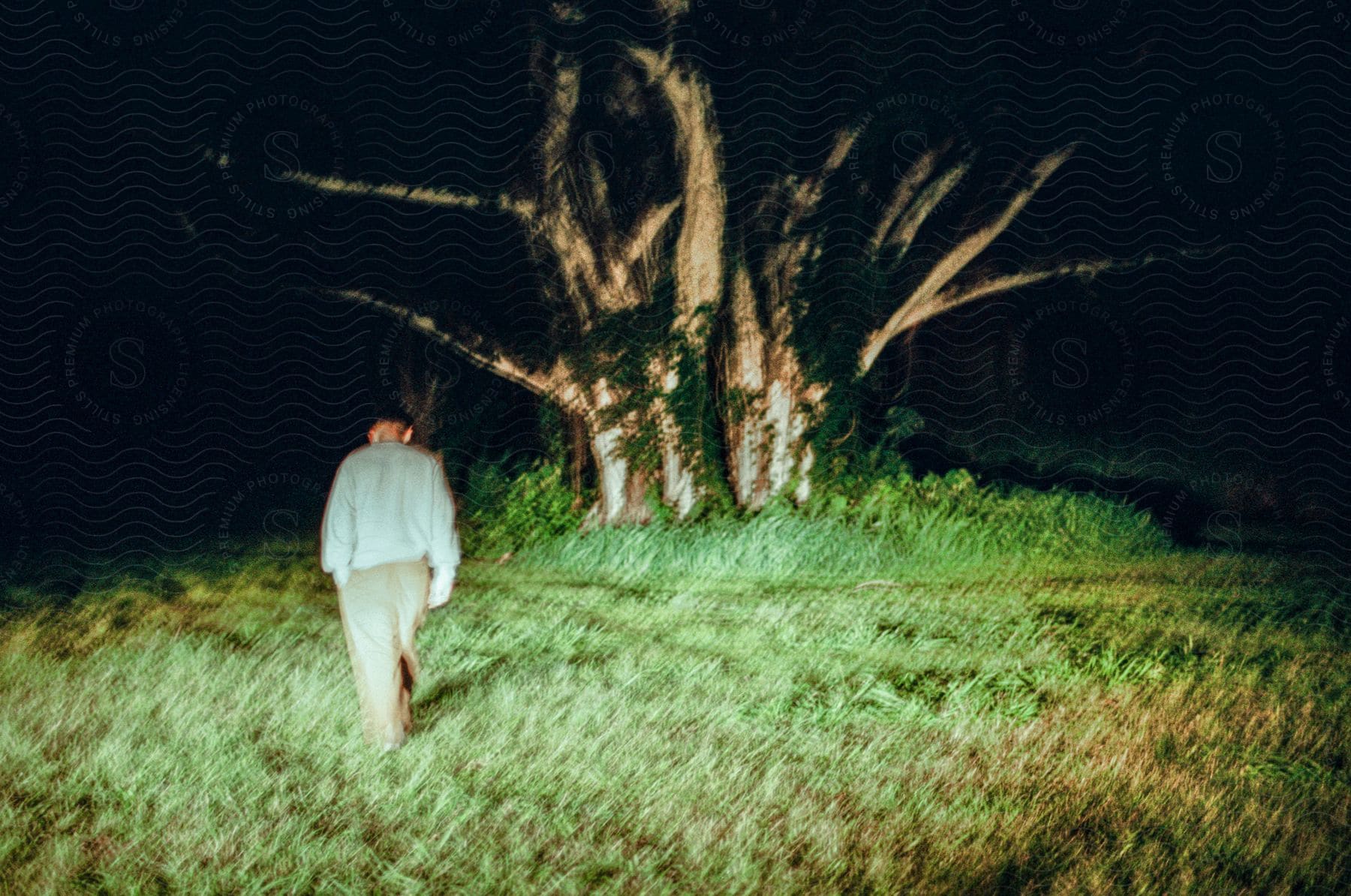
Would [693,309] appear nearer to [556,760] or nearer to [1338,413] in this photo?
[556,760]

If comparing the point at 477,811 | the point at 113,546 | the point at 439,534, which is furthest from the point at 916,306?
the point at 113,546

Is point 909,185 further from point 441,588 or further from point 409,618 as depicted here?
point 409,618

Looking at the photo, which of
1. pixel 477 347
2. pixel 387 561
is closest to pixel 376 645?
pixel 387 561

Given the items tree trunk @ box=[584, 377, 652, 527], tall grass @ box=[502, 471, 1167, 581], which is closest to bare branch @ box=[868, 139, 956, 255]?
tall grass @ box=[502, 471, 1167, 581]

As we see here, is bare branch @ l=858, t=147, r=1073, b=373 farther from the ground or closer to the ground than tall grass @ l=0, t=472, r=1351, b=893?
farther from the ground

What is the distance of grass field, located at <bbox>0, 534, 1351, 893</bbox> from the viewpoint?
331 centimetres

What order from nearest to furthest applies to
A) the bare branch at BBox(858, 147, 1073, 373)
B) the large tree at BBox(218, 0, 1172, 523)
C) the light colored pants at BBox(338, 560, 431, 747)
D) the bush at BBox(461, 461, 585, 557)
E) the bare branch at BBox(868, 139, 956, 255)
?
the light colored pants at BBox(338, 560, 431, 747) → the large tree at BBox(218, 0, 1172, 523) → the bush at BBox(461, 461, 585, 557) → the bare branch at BBox(868, 139, 956, 255) → the bare branch at BBox(858, 147, 1073, 373)

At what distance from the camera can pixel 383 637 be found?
177 inches

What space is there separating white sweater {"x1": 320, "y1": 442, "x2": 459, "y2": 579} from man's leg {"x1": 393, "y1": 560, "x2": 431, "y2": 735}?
0.08 metres

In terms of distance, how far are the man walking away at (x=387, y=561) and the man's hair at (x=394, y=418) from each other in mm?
173

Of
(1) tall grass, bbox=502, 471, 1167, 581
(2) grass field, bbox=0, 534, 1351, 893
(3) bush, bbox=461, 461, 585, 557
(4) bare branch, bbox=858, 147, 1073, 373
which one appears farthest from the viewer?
(4) bare branch, bbox=858, 147, 1073, 373

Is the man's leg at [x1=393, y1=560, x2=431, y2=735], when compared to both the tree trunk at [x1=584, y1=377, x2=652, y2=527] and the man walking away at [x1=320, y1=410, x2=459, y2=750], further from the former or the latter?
the tree trunk at [x1=584, y1=377, x2=652, y2=527]

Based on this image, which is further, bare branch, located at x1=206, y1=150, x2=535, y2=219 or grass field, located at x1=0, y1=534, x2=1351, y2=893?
bare branch, located at x1=206, y1=150, x2=535, y2=219

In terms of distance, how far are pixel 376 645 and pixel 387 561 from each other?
1.28 feet
